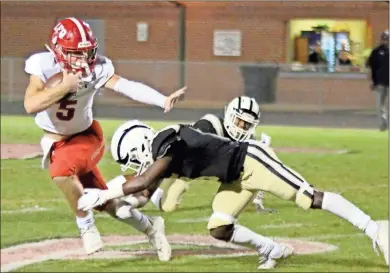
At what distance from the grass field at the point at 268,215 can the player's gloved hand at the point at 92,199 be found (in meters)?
3.89

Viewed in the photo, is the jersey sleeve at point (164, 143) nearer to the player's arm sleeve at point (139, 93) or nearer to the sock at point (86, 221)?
the player's arm sleeve at point (139, 93)

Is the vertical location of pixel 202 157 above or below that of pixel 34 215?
above

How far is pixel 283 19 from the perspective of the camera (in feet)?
82.4

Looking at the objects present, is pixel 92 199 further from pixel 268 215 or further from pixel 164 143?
pixel 268 215

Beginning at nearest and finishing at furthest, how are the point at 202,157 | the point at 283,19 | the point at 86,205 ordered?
1. the point at 86,205
2. the point at 202,157
3. the point at 283,19

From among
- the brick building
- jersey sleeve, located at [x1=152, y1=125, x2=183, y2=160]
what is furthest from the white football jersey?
the brick building

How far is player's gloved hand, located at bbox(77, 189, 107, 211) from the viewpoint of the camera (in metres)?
5.26

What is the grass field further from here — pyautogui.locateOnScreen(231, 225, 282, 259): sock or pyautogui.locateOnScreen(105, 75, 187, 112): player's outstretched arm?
pyautogui.locateOnScreen(105, 75, 187, 112): player's outstretched arm

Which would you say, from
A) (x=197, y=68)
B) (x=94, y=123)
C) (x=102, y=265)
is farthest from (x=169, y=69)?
(x=94, y=123)

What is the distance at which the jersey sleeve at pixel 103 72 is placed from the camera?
17.6ft

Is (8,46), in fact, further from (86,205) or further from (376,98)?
(86,205)

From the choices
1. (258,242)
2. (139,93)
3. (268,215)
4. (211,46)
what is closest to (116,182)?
(139,93)

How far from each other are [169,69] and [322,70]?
3153 mm

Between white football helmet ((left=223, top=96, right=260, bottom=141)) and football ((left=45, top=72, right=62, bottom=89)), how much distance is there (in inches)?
36.0
